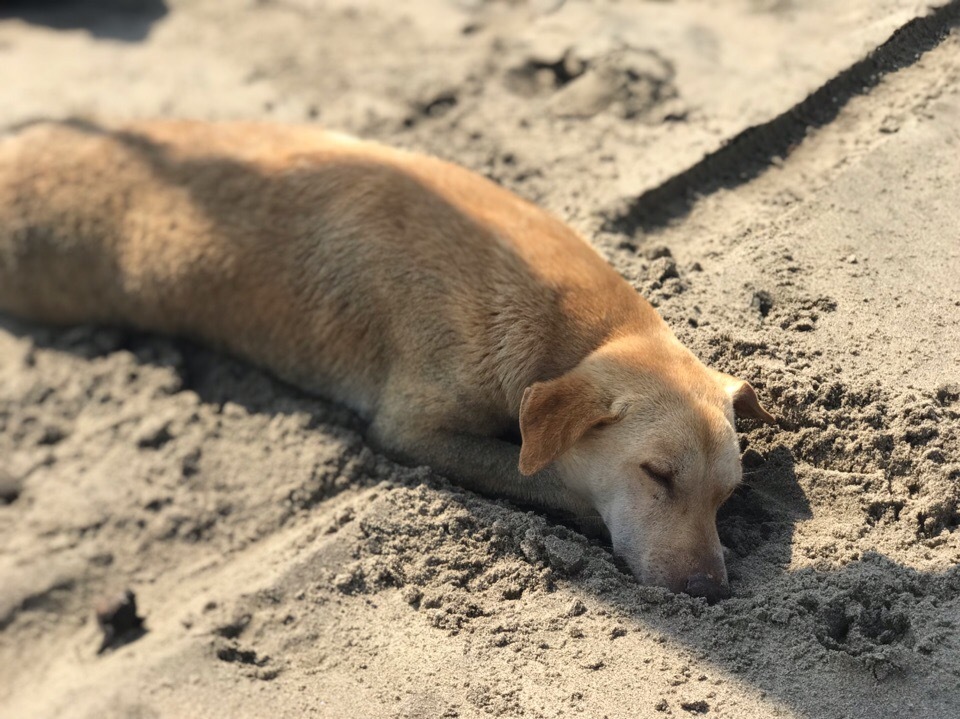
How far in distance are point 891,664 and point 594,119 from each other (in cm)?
419

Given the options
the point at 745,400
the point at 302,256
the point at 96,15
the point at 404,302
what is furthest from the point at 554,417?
the point at 96,15

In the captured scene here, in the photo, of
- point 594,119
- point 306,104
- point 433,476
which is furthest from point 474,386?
point 306,104

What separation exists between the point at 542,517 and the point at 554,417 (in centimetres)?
54

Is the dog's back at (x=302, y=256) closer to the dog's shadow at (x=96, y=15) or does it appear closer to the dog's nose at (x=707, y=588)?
the dog's nose at (x=707, y=588)

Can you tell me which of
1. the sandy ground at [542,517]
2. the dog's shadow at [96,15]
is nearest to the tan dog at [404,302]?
the sandy ground at [542,517]

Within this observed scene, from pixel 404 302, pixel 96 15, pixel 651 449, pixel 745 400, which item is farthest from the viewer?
pixel 96 15

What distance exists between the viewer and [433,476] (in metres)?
4.69

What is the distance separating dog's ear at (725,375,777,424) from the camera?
173 inches

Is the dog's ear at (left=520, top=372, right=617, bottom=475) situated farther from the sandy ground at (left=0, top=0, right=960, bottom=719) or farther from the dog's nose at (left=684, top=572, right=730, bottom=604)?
the dog's nose at (left=684, top=572, right=730, bottom=604)

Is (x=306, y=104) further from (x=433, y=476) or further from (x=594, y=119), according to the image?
(x=433, y=476)

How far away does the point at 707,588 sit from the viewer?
3941 millimetres

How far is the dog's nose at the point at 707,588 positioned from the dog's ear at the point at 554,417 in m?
0.78

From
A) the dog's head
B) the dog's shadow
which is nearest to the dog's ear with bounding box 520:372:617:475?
the dog's head

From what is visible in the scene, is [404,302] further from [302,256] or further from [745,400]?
[745,400]
